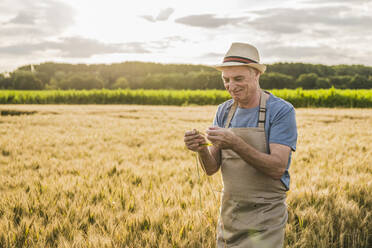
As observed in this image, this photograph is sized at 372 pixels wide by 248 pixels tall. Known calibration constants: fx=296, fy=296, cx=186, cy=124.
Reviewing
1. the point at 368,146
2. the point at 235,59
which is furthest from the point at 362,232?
the point at 368,146

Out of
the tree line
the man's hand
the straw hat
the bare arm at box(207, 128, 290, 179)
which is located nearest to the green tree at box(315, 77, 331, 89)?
the tree line

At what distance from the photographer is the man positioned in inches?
90.5

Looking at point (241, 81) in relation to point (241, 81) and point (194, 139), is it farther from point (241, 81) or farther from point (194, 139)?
point (194, 139)

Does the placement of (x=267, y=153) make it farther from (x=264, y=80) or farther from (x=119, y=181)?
(x=264, y=80)

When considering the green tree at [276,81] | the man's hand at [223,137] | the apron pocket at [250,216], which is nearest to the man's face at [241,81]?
the man's hand at [223,137]

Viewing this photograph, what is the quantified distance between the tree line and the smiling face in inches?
1977

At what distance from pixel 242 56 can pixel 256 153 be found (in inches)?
30.3

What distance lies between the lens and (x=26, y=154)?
6812 millimetres

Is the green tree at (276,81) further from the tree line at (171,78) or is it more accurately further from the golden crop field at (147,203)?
the golden crop field at (147,203)

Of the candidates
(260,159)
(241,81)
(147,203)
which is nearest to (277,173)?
(260,159)

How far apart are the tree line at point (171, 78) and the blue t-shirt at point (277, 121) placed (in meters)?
50.1

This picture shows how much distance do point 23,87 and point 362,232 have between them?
186 feet

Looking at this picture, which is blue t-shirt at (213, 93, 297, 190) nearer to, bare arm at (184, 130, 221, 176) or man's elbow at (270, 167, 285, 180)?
man's elbow at (270, 167, 285, 180)

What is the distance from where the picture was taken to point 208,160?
8.59ft
